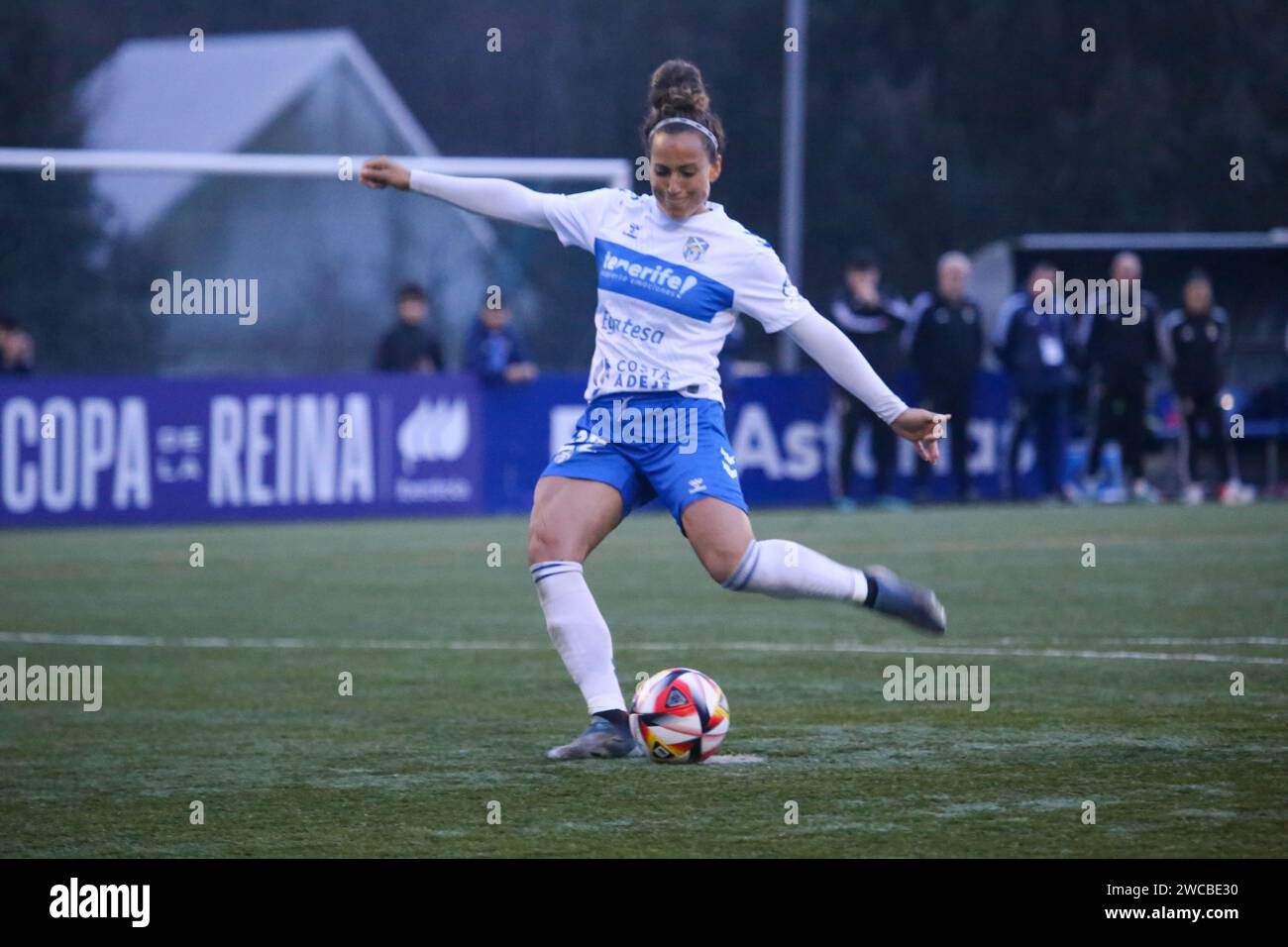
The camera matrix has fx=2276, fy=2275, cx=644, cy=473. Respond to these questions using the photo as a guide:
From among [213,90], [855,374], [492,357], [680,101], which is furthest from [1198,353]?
[213,90]

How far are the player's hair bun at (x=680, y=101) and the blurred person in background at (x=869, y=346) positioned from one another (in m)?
13.2

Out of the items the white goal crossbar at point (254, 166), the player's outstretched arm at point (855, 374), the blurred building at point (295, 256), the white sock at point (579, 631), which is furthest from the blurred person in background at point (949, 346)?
the white sock at point (579, 631)

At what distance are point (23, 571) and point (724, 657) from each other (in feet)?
21.7

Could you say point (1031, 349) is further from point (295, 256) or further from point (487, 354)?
point (295, 256)

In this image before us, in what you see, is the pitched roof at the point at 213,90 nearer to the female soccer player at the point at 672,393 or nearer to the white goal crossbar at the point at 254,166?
the white goal crossbar at the point at 254,166

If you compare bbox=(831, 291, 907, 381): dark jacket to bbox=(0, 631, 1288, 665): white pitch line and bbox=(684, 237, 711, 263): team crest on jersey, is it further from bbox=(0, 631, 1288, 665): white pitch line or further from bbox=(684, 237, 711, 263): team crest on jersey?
bbox=(684, 237, 711, 263): team crest on jersey

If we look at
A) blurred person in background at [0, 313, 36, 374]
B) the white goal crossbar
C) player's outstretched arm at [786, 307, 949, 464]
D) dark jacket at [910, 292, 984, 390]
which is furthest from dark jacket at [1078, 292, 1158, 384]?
player's outstretched arm at [786, 307, 949, 464]

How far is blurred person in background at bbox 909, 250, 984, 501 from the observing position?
2106 cm

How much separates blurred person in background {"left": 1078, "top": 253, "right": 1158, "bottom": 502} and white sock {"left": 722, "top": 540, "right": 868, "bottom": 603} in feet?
47.8

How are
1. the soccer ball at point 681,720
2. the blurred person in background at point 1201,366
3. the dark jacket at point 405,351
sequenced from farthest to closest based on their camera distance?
the blurred person in background at point 1201,366 → the dark jacket at point 405,351 → the soccer ball at point 681,720

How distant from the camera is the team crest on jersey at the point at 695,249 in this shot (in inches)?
293

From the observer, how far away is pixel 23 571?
590 inches
